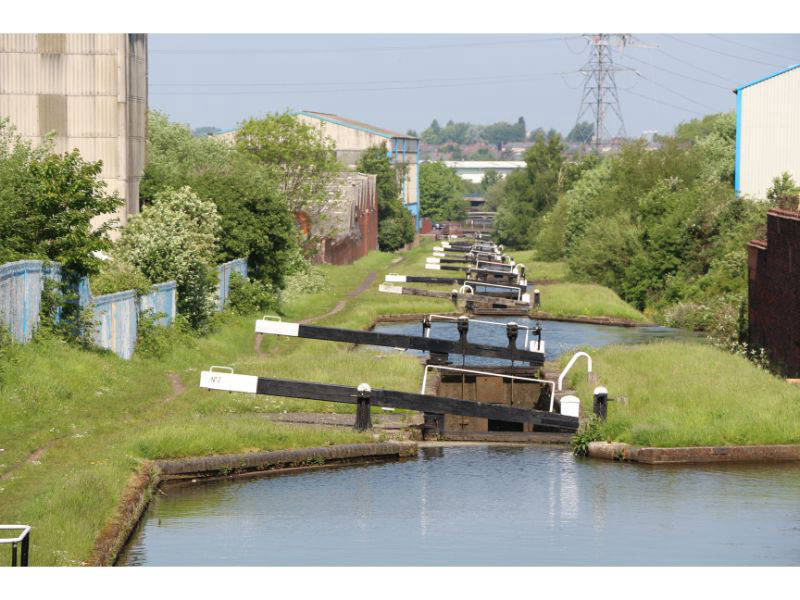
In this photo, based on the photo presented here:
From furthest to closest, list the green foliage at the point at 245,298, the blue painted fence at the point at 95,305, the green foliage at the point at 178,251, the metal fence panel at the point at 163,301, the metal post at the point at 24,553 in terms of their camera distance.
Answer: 1. the green foliage at the point at 245,298
2. the green foliage at the point at 178,251
3. the metal fence panel at the point at 163,301
4. the blue painted fence at the point at 95,305
5. the metal post at the point at 24,553

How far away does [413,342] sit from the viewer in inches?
1310

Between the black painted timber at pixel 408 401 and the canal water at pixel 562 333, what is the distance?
54.8ft

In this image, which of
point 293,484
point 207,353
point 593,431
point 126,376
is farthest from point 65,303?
point 593,431

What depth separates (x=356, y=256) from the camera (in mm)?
91875

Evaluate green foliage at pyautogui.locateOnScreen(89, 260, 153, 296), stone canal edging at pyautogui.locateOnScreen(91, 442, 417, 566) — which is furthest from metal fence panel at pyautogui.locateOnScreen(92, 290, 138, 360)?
stone canal edging at pyautogui.locateOnScreen(91, 442, 417, 566)

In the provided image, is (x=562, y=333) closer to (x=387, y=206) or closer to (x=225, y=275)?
(x=225, y=275)

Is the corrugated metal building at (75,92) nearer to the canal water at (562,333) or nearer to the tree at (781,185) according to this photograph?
the canal water at (562,333)

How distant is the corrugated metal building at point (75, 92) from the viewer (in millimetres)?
46281

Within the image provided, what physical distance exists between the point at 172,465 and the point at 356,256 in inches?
2850

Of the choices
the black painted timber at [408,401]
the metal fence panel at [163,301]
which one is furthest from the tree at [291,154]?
the black painted timber at [408,401]

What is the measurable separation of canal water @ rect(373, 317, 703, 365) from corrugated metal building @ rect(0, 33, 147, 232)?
12439 millimetres

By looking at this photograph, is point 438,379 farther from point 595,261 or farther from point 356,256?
point 356,256

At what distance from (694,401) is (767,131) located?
32.6m

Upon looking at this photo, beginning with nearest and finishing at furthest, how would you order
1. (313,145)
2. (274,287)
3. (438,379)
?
1. (438,379)
2. (274,287)
3. (313,145)
